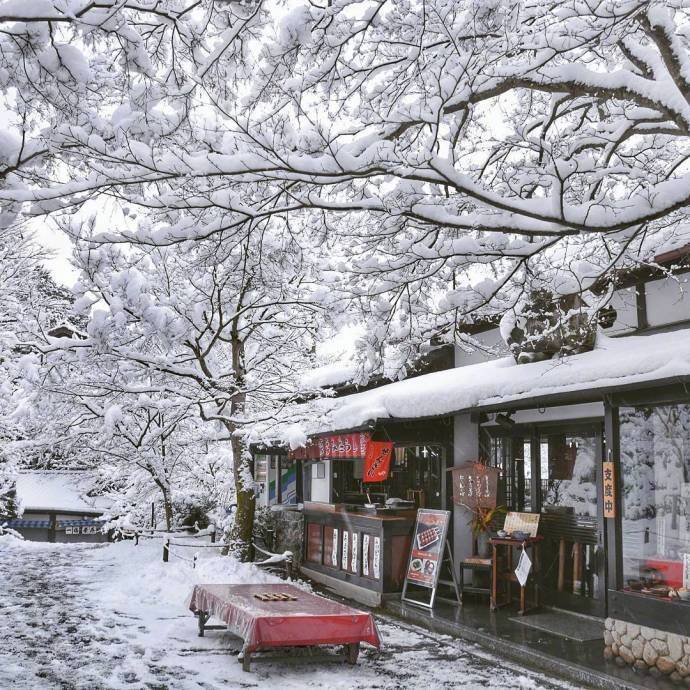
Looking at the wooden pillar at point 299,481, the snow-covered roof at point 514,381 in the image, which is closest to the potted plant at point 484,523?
the snow-covered roof at point 514,381

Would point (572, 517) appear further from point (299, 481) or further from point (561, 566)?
point (299, 481)

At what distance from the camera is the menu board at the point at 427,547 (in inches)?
480

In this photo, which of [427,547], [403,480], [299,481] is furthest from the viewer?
[299,481]

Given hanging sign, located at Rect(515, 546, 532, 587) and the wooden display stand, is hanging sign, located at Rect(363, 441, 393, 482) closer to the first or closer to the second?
the wooden display stand

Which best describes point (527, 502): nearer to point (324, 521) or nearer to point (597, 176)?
point (324, 521)

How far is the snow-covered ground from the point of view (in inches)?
314

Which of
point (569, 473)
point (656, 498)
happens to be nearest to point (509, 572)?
point (569, 473)

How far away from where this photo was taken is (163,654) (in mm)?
9141

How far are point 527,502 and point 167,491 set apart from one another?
401 inches

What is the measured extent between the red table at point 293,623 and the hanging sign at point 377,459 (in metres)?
4.00

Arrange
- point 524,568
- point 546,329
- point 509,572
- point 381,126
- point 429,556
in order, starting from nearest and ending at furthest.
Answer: point 381,126, point 524,568, point 546,329, point 509,572, point 429,556

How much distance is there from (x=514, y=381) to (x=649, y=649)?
3859 mm

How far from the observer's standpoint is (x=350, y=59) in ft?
22.7

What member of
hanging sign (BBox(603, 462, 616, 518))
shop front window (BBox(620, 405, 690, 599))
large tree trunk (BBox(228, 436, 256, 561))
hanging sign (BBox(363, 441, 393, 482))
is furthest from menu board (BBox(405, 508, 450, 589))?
large tree trunk (BBox(228, 436, 256, 561))
